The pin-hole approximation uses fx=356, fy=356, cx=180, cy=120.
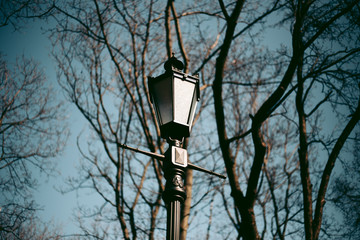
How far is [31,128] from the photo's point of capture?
11508mm

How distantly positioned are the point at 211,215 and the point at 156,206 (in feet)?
7.58

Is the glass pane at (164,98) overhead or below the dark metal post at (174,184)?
overhead

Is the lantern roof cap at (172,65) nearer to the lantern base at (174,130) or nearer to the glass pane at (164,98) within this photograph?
the glass pane at (164,98)

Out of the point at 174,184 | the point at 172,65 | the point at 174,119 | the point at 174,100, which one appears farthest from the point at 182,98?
the point at 174,184

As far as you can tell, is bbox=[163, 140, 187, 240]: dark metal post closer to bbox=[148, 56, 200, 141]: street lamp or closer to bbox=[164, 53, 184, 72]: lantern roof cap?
bbox=[148, 56, 200, 141]: street lamp

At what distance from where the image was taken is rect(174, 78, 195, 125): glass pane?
328 centimetres

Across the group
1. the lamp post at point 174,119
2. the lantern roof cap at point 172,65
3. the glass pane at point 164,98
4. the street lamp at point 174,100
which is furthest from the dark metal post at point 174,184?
the lantern roof cap at point 172,65

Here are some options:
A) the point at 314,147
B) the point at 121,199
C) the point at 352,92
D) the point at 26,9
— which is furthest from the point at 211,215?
the point at 26,9

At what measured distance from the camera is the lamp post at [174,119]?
3096mm

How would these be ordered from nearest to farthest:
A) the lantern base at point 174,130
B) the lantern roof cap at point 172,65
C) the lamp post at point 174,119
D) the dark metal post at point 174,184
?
the dark metal post at point 174,184
the lamp post at point 174,119
the lantern base at point 174,130
the lantern roof cap at point 172,65

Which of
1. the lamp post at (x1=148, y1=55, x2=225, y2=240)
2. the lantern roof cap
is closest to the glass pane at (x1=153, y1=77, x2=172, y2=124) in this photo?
the lamp post at (x1=148, y1=55, x2=225, y2=240)

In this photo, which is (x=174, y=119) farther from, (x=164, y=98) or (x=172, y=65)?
(x=172, y=65)

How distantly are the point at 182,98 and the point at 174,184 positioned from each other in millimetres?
807

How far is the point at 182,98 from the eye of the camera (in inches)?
132
